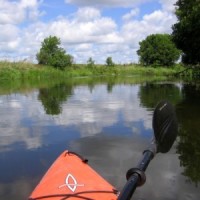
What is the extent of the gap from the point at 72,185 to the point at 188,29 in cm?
2962

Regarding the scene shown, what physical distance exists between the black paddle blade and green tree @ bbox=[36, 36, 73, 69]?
60828 mm

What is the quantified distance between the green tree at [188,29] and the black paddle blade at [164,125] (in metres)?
26.7

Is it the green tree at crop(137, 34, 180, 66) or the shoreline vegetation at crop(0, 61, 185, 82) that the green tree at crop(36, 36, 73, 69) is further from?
the green tree at crop(137, 34, 180, 66)

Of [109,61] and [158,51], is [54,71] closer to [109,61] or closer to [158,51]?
[109,61]

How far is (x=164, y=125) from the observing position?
334cm

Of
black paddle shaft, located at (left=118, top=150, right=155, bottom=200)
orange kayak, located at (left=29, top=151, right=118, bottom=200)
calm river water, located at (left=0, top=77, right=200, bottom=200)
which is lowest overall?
calm river water, located at (left=0, top=77, right=200, bottom=200)

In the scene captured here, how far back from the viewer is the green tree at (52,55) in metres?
63.9

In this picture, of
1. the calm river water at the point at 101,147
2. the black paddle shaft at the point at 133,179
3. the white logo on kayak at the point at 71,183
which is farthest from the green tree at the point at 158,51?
the black paddle shaft at the point at 133,179

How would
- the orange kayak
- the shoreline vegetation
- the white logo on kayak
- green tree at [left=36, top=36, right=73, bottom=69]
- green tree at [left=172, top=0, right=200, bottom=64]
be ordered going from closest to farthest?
the orange kayak
the white logo on kayak
green tree at [left=172, top=0, right=200, bottom=64]
the shoreline vegetation
green tree at [left=36, top=36, right=73, bottom=69]

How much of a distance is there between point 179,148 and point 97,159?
6.57 feet

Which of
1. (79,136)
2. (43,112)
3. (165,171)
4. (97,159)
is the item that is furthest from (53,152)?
(43,112)

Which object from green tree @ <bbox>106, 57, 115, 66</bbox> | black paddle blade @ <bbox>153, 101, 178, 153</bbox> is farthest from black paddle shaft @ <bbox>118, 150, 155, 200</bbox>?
green tree @ <bbox>106, 57, 115, 66</bbox>

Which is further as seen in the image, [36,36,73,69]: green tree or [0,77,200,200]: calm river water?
[36,36,73,69]: green tree

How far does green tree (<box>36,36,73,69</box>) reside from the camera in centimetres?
6394
